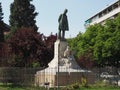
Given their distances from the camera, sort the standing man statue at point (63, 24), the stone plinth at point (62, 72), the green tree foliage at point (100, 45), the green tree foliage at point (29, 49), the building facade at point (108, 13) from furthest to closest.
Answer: the building facade at point (108, 13)
the green tree foliage at point (100, 45)
the green tree foliage at point (29, 49)
the standing man statue at point (63, 24)
the stone plinth at point (62, 72)

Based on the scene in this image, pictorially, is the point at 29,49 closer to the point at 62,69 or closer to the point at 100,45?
the point at 100,45

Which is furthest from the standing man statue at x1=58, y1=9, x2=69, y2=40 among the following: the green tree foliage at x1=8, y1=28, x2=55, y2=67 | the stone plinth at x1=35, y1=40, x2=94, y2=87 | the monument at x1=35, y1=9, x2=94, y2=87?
the green tree foliage at x1=8, y1=28, x2=55, y2=67

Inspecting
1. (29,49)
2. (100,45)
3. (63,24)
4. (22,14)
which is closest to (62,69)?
(63,24)

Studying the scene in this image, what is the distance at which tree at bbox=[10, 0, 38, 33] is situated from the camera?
6562 centimetres

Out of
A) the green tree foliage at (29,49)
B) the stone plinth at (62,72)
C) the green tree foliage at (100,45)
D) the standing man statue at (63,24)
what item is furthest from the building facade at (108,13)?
the stone plinth at (62,72)

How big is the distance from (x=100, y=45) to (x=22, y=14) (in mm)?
14319

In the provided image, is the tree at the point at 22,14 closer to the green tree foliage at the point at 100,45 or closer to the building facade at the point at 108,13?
the green tree foliage at the point at 100,45

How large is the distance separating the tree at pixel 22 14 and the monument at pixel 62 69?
2531cm

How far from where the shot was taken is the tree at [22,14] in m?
65.6

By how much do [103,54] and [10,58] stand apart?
44.2 ft

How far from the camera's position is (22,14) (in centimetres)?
6594

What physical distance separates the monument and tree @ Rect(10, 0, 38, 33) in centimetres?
2531

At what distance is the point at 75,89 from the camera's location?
30.1 metres

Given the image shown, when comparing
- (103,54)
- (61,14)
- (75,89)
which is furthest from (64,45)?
(103,54)
